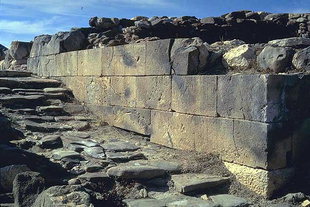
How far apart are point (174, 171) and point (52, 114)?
451cm

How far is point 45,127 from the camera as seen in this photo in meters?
7.90

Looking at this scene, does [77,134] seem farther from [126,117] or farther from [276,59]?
[276,59]

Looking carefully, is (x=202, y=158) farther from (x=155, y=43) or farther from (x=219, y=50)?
(x=155, y=43)

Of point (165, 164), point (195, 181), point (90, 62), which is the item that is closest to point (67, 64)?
point (90, 62)

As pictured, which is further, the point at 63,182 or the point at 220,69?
the point at 220,69

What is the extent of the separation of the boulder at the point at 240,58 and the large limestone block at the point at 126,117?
2003mm

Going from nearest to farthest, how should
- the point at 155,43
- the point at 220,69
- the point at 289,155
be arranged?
the point at 289,155, the point at 220,69, the point at 155,43

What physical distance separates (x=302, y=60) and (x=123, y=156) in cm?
312

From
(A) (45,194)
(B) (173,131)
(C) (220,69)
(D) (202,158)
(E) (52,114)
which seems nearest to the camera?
(A) (45,194)

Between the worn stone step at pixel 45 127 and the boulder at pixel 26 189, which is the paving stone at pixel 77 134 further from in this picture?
the boulder at pixel 26 189

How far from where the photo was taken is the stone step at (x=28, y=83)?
10273mm

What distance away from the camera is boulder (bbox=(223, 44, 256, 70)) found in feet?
19.4

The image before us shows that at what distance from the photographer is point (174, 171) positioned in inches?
222

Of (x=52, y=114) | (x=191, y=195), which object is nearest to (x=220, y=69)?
(x=191, y=195)
